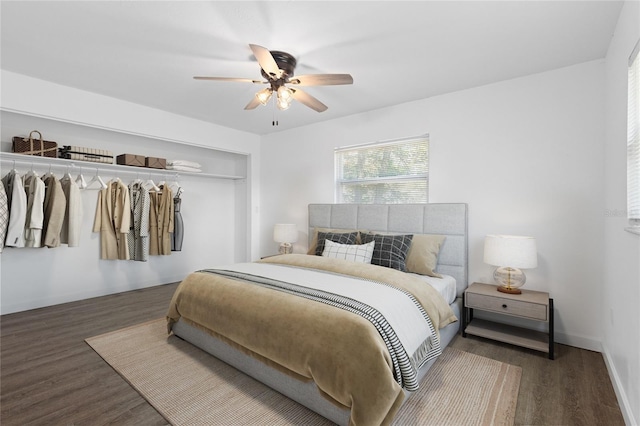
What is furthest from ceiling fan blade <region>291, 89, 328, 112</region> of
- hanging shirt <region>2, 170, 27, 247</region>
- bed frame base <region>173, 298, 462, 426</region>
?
hanging shirt <region>2, 170, 27, 247</region>

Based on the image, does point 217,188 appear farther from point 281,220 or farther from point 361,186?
point 361,186

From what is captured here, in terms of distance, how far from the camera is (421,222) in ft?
11.3

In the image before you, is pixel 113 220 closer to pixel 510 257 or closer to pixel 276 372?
pixel 276 372

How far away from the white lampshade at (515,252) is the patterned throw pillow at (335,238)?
1452mm

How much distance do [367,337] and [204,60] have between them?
8.67ft

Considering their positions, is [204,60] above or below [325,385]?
above

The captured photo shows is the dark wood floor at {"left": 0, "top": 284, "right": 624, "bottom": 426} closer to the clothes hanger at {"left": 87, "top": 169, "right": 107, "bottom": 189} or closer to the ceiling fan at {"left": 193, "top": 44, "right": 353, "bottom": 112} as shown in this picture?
the clothes hanger at {"left": 87, "top": 169, "right": 107, "bottom": 189}

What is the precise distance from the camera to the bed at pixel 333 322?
1.54 metres

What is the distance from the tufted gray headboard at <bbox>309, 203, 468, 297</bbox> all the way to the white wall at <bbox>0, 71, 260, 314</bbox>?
1.95 meters

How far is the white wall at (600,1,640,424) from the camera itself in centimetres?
163

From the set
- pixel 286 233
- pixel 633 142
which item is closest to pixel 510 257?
pixel 633 142

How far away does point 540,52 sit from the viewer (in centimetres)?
251

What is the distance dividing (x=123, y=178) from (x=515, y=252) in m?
4.98

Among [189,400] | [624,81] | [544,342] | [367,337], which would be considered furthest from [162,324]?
[624,81]
